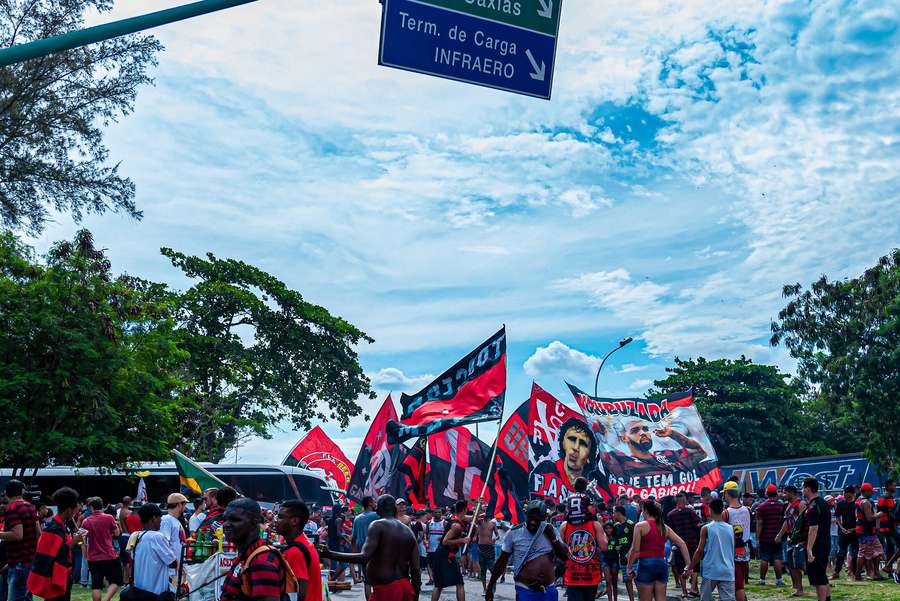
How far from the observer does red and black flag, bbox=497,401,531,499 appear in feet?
73.3

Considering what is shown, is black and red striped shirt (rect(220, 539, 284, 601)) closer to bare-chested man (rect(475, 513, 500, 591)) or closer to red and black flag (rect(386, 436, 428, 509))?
red and black flag (rect(386, 436, 428, 509))

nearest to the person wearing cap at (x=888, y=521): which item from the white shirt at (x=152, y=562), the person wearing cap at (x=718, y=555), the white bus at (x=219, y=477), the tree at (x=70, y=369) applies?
the person wearing cap at (x=718, y=555)

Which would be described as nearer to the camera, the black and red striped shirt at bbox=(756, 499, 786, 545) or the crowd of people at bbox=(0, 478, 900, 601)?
the crowd of people at bbox=(0, 478, 900, 601)

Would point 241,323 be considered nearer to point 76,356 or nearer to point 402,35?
point 76,356

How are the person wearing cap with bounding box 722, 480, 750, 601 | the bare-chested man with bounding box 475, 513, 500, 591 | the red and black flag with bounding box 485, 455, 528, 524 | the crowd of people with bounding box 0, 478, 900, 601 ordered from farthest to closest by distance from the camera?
the red and black flag with bounding box 485, 455, 528, 524
the bare-chested man with bounding box 475, 513, 500, 591
the person wearing cap with bounding box 722, 480, 750, 601
the crowd of people with bounding box 0, 478, 900, 601

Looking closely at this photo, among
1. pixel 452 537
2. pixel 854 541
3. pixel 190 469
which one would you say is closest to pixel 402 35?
pixel 190 469

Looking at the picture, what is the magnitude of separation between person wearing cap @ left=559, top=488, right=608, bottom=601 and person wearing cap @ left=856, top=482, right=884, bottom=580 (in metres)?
8.07

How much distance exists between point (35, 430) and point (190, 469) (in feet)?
41.8

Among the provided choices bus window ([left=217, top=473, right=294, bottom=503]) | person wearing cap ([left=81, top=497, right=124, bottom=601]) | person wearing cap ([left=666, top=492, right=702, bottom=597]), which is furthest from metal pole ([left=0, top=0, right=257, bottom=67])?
bus window ([left=217, top=473, right=294, bottom=503])

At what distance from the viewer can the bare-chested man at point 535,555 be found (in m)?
9.02

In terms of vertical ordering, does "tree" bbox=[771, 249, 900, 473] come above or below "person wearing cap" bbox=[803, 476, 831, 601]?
above

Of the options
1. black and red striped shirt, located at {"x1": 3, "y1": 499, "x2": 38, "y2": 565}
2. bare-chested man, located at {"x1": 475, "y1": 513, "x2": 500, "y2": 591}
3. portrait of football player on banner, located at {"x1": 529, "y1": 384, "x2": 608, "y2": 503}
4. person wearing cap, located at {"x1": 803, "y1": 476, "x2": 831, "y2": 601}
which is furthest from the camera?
portrait of football player on banner, located at {"x1": 529, "y1": 384, "x2": 608, "y2": 503}

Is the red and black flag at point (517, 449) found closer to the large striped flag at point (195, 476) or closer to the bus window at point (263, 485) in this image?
the large striped flag at point (195, 476)

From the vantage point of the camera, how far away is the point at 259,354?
133 ft
